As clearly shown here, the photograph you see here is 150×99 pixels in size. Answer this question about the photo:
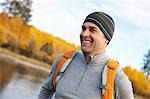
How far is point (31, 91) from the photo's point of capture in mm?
26516

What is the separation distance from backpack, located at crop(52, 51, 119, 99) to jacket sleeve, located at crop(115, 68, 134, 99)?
0.13 ft

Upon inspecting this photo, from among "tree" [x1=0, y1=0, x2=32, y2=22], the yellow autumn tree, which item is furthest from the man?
"tree" [x1=0, y1=0, x2=32, y2=22]

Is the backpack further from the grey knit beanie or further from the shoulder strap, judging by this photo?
the grey knit beanie

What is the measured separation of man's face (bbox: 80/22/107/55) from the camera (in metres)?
3.43

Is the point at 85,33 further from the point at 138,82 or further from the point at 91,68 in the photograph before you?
the point at 138,82

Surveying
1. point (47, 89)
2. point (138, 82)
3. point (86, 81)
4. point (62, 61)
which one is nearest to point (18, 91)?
point (47, 89)

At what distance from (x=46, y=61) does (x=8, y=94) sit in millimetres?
43636

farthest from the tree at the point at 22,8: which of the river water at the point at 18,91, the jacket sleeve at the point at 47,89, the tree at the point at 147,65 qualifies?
the jacket sleeve at the point at 47,89

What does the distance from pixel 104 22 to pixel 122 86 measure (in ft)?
1.74

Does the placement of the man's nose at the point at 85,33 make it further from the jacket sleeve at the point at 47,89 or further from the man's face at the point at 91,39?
the jacket sleeve at the point at 47,89

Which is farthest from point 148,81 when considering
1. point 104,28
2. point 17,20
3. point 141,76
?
point 104,28

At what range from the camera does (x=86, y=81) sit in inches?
136

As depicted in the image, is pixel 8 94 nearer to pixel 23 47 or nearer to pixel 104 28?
pixel 104 28

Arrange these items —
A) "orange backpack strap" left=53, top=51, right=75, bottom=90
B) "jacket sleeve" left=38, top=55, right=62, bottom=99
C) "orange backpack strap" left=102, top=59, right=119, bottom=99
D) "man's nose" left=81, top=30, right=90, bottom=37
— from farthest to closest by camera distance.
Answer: "jacket sleeve" left=38, top=55, right=62, bottom=99, "orange backpack strap" left=53, top=51, right=75, bottom=90, "man's nose" left=81, top=30, right=90, bottom=37, "orange backpack strap" left=102, top=59, right=119, bottom=99
